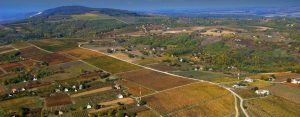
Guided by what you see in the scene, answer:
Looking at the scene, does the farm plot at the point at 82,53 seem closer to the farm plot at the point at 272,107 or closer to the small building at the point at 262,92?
the small building at the point at 262,92

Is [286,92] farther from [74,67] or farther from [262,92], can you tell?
[74,67]

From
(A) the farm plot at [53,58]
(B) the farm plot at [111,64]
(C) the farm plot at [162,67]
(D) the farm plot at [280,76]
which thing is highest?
(A) the farm plot at [53,58]

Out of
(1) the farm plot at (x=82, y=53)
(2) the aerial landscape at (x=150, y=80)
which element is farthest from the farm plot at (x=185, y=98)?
(1) the farm plot at (x=82, y=53)

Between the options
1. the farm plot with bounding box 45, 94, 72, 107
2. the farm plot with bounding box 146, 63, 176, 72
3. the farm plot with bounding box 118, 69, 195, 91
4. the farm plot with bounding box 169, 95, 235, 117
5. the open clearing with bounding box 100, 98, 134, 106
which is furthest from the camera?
the farm plot with bounding box 146, 63, 176, 72

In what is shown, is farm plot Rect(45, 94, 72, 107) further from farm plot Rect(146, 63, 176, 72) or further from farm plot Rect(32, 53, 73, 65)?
farm plot Rect(32, 53, 73, 65)

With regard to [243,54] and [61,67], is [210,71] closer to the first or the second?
[243,54]

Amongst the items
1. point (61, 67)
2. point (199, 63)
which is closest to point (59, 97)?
point (61, 67)

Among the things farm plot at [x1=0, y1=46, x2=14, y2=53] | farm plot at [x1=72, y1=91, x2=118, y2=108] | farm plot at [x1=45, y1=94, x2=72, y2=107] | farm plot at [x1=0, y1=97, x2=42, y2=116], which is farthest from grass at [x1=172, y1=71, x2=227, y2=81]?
farm plot at [x1=0, y1=46, x2=14, y2=53]
